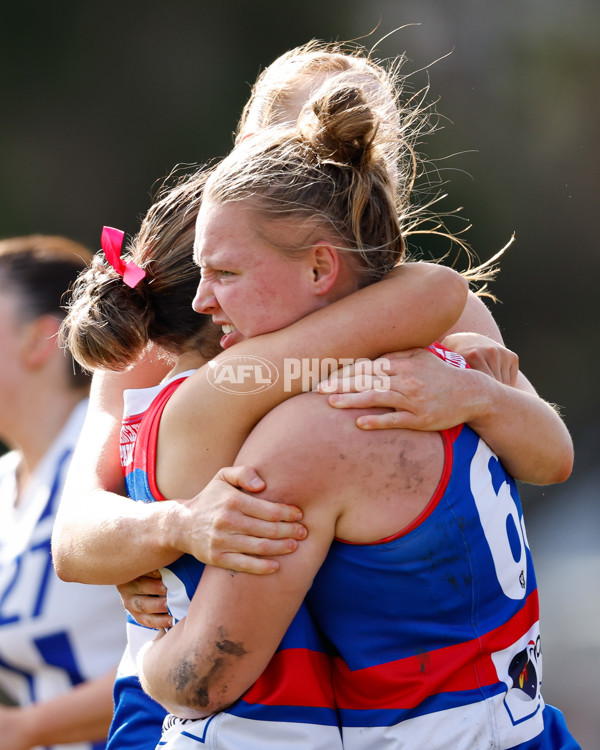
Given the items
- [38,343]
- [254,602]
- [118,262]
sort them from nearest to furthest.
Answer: [254,602], [118,262], [38,343]

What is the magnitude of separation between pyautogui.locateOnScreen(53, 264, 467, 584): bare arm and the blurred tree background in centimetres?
461

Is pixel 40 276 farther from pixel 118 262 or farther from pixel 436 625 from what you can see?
pixel 436 625

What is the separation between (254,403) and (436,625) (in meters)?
0.41

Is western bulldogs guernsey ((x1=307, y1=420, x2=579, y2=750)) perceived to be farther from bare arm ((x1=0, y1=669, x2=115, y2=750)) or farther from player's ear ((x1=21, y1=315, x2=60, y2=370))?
player's ear ((x1=21, y1=315, x2=60, y2=370))

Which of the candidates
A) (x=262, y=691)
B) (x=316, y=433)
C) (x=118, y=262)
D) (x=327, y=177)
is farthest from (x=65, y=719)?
(x=327, y=177)

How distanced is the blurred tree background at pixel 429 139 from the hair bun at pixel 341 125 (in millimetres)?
4574

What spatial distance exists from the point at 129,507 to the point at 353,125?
2.24ft

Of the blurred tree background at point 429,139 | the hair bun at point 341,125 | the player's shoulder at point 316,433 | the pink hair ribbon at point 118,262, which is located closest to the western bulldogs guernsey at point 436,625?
the player's shoulder at point 316,433

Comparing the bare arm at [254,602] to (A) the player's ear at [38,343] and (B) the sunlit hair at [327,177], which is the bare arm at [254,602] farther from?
(A) the player's ear at [38,343]

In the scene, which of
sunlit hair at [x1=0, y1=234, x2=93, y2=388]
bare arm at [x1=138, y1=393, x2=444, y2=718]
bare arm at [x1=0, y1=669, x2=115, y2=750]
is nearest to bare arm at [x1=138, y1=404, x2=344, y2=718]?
bare arm at [x1=138, y1=393, x2=444, y2=718]

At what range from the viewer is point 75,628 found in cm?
227

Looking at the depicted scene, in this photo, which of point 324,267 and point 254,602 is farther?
point 324,267

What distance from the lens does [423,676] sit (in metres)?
1.28

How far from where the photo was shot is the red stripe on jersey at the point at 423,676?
1.28m
